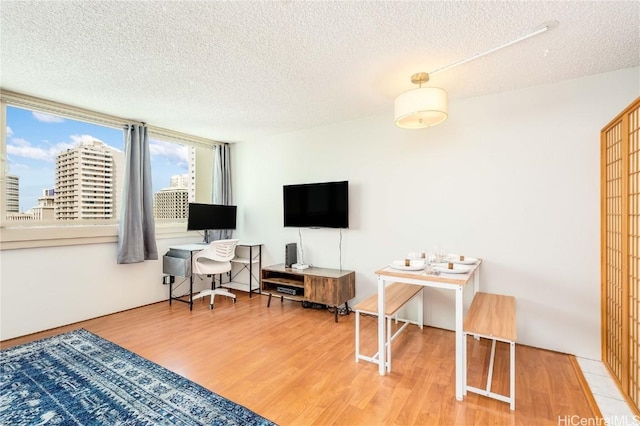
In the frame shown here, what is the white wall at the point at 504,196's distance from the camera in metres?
2.56

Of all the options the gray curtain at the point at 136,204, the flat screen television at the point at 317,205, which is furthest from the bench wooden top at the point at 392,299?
the gray curtain at the point at 136,204

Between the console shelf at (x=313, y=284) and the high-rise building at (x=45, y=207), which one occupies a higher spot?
the high-rise building at (x=45, y=207)

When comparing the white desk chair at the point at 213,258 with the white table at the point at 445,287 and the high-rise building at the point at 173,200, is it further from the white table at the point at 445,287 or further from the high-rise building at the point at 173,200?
the white table at the point at 445,287

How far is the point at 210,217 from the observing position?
14.3ft

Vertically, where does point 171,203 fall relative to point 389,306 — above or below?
above

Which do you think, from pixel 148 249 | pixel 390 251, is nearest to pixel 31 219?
pixel 148 249

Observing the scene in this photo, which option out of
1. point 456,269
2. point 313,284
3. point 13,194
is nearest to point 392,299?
point 456,269

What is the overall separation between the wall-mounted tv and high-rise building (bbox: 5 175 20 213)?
1686 mm

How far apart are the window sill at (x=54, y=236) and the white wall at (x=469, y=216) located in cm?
9

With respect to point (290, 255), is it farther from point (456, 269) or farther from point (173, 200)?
point (456, 269)

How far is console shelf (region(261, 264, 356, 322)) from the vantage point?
11.3 ft

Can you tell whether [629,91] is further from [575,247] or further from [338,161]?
[338,161]

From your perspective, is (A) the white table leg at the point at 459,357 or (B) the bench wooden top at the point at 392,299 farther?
(B) the bench wooden top at the point at 392,299

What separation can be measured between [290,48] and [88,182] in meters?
3.11
